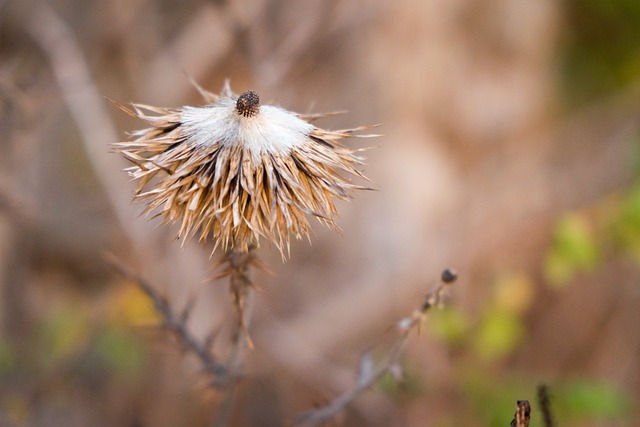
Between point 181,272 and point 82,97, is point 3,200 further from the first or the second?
point 181,272

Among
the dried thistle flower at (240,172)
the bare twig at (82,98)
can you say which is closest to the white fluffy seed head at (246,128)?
the dried thistle flower at (240,172)

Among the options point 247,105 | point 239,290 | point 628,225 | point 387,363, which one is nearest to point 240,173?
point 247,105

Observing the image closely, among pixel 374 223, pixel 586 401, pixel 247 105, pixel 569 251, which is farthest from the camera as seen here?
pixel 374 223

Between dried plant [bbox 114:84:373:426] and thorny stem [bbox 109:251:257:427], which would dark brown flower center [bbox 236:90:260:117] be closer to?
dried plant [bbox 114:84:373:426]

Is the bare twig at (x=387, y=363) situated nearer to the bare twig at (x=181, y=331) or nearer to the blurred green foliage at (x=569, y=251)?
the bare twig at (x=181, y=331)

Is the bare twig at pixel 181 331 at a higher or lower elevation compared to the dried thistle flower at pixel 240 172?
lower

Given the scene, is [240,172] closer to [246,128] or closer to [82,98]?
[246,128]

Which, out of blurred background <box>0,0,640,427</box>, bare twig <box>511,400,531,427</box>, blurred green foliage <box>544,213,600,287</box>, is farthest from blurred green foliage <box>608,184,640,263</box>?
bare twig <box>511,400,531,427</box>
